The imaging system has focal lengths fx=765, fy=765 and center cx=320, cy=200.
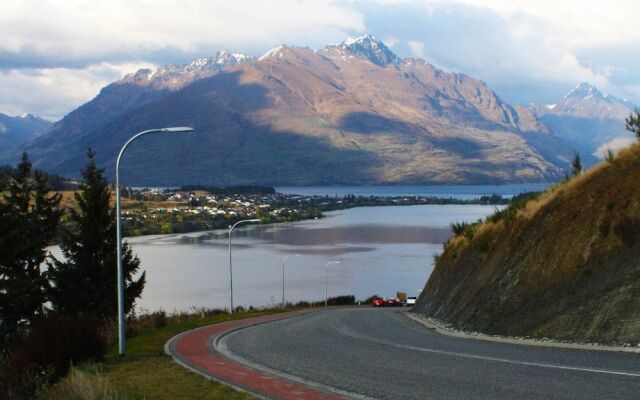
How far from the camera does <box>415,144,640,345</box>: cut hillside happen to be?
17.8 meters

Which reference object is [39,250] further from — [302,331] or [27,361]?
[27,361]

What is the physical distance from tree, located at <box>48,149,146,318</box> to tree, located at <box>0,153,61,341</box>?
108cm

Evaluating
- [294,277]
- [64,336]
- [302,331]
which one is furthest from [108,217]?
[294,277]

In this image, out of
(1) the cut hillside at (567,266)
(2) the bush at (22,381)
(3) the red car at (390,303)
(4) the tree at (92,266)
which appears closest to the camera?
(2) the bush at (22,381)

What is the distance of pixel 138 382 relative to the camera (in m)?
15.7

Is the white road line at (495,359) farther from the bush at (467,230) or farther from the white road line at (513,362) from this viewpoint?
the bush at (467,230)

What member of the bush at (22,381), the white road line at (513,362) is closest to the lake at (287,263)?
the white road line at (513,362)

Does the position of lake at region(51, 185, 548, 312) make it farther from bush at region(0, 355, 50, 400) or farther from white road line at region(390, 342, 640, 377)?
bush at region(0, 355, 50, 400)

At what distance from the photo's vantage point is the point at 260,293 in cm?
7881

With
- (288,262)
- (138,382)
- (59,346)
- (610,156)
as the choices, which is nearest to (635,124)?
(610,156)

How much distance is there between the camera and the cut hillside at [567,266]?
1777 cm

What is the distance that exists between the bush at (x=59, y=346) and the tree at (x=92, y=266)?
945 inches

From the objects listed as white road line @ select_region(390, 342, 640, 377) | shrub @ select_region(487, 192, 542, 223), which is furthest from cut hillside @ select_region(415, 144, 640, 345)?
white road line @ select_region(390, 342, 640, 377)

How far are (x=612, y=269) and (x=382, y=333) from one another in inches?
358
